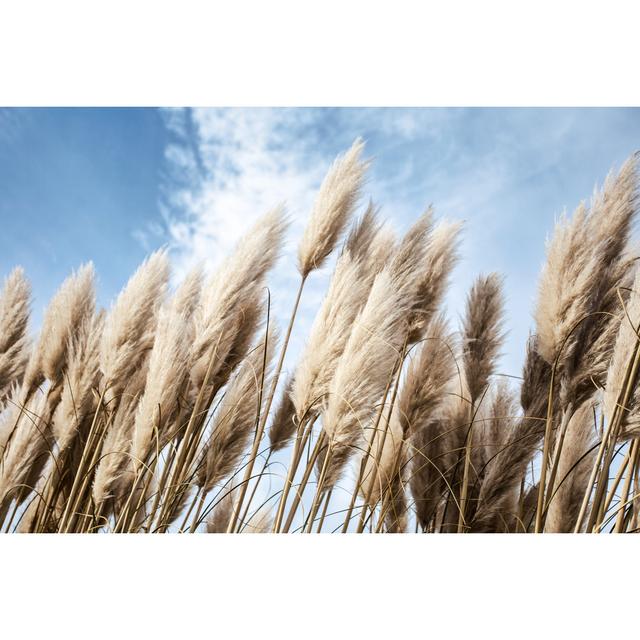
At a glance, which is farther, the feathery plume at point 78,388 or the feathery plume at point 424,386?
the feathery plume at point 78,388

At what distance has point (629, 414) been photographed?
1.21m

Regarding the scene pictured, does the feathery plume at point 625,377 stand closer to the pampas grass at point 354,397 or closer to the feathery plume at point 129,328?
the pampas grass at point 354,397

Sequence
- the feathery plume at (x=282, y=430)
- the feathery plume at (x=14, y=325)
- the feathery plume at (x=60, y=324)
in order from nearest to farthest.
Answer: the feathery plume at (x=282, y=430), the feathery plume at (x=60, y=324), the feathery plume at (x=14, y=325)

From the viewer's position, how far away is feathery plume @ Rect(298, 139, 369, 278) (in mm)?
1625

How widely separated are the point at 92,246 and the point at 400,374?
1.23 meters

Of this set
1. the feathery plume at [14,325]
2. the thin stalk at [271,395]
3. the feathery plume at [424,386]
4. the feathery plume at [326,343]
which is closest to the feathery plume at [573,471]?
the feathery plume at [424,386]

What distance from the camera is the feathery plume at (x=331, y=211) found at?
1.63 meters

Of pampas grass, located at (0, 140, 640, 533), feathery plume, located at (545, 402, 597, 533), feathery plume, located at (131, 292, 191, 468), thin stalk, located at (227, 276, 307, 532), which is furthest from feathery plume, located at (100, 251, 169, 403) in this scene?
feathery plume, located at (545, 402, 597, 533)

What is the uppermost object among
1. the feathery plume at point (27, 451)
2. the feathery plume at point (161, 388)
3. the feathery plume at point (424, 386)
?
the feathery plume at point (424, 386)

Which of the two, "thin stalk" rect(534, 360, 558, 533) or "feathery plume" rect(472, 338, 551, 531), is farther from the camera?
"feathery plume" rect(472, 338, 551, 531)

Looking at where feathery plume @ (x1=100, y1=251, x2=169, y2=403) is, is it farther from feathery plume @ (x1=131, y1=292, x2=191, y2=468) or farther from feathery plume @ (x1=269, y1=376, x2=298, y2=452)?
feathery plume @ (x1=269, y1=376, x2=298, y2=452)


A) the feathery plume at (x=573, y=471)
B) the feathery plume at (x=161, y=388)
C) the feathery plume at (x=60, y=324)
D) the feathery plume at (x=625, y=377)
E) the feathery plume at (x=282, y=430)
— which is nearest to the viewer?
the feathery plume at (x=625, y=377)
